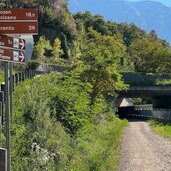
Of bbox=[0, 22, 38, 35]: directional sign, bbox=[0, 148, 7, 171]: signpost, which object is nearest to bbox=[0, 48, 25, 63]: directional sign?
bbox=[0, 22, 38, 35]: directional sign

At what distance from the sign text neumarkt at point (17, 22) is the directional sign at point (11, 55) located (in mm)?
265

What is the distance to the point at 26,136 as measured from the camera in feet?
35.8

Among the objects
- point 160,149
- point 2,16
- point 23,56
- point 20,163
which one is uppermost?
point 2,16

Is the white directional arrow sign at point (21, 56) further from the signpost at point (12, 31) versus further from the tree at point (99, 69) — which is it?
the tree at point (99, 69)

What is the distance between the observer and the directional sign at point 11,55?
22.4 ft

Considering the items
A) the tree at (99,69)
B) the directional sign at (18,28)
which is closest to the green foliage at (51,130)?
the directional sign at (18,28)

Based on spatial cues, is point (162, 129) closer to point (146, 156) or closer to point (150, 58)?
point (146, 156)

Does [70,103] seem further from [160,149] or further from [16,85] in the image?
[160,149]

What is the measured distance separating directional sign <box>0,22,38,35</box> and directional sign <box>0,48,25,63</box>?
0.26 meters

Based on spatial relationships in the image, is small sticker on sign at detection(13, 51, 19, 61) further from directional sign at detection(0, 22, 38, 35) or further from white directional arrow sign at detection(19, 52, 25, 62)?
directional sign at detection(0, 22, 38, 35)

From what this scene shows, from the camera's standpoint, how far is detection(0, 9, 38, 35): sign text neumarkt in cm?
693

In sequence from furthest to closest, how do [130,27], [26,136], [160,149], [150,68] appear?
[130,27] < [150,68] < [160,149] < [26,136]

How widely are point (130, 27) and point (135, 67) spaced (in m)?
50.5

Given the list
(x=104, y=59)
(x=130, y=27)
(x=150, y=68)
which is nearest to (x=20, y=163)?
(x=104, y=59)
